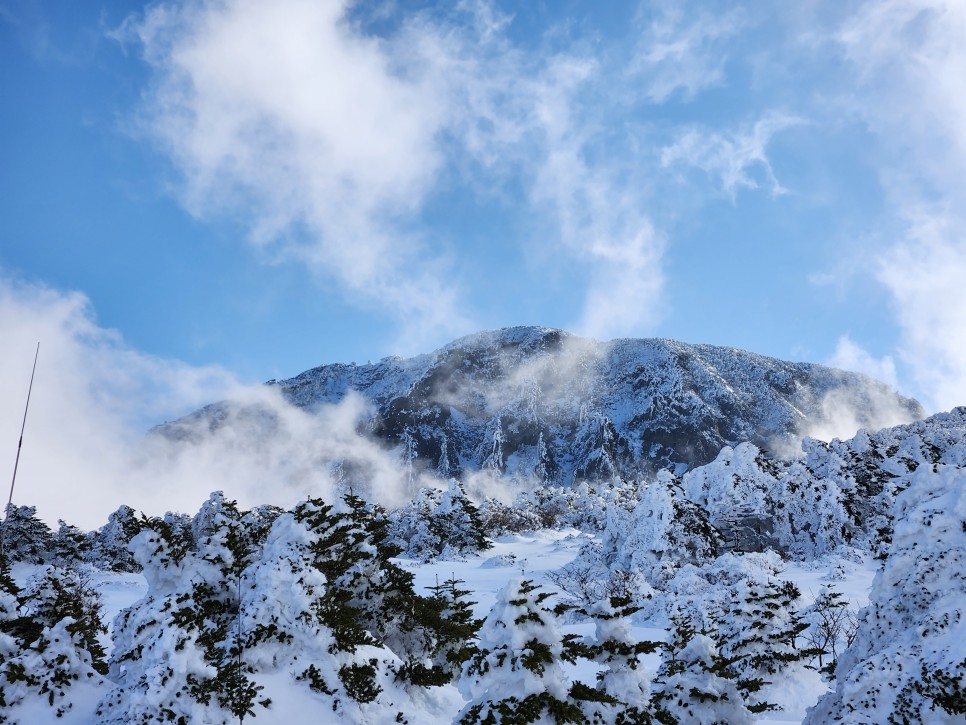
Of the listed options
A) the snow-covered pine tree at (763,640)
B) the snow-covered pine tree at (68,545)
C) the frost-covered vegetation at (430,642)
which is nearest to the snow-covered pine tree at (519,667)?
the frost-covered vegetation at (430,642)

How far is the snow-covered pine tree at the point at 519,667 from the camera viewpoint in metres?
9.69

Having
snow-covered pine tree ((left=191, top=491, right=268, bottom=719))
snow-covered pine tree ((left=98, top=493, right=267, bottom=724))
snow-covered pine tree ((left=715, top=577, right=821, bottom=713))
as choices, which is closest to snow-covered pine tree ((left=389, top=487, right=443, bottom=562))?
snow-covered pine tree ((left=191, top=491, right=268, bottom=719))

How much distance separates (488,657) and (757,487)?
50.9m

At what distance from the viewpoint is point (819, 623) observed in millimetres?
21953

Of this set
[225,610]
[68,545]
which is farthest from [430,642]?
[68,545]

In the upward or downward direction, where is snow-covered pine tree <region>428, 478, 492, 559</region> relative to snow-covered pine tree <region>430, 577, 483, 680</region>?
upward

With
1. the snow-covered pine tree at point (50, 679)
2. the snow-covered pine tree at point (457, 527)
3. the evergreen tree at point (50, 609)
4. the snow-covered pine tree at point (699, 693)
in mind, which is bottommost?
the snow-covered pine tree at point (699, 693)

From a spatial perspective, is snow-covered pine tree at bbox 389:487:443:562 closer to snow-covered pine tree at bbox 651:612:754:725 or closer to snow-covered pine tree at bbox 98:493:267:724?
snow-covered pine tree at bbox 98:493:267:724

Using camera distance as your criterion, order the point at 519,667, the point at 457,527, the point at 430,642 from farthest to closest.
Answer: the point at 457,527 → the point at 430,642 → the point at 519,667

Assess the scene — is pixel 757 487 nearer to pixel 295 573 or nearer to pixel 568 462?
pixel 295 573

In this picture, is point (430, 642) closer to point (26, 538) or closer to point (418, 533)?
point (418, 533)

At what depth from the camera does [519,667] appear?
9.95m

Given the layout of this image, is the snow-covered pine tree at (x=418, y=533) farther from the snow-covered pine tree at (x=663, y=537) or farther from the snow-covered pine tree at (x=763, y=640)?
the snow-covered pine tree at (x=763, y=640)

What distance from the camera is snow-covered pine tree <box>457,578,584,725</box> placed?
381 inches
